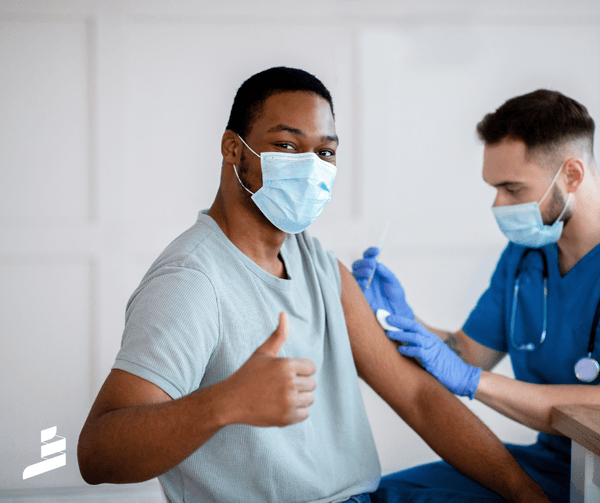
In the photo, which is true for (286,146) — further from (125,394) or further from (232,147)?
(125,394)

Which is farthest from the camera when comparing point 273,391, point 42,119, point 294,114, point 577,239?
point 42,119

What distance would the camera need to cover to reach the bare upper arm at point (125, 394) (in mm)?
766

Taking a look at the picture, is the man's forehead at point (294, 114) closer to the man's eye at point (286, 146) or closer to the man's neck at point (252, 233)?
the man's eye at point (286, 146)

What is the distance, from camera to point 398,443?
2453 millimetres

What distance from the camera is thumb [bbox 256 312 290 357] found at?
2.43 feet

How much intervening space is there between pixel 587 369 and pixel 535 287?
1.08 feet

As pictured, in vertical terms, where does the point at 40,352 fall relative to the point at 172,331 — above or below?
below

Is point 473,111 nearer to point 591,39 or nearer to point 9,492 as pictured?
point 591,39

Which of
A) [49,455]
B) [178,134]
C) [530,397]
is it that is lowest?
[49,455]

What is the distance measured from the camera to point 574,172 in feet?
5.13

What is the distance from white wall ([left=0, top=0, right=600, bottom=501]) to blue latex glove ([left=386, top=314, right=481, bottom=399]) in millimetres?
1045

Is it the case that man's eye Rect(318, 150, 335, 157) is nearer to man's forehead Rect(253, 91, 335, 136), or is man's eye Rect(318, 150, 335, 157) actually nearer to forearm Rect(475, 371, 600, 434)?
man's forehead Rect(253, 91, 335, 136)

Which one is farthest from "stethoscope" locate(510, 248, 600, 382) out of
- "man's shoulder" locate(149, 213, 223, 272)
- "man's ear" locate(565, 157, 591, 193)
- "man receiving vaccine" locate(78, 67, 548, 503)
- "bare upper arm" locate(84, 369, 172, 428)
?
"bare upper arm" locate(84, 369, 172, 428)

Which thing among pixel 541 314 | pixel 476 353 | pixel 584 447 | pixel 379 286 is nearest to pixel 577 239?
pixel 541 314
